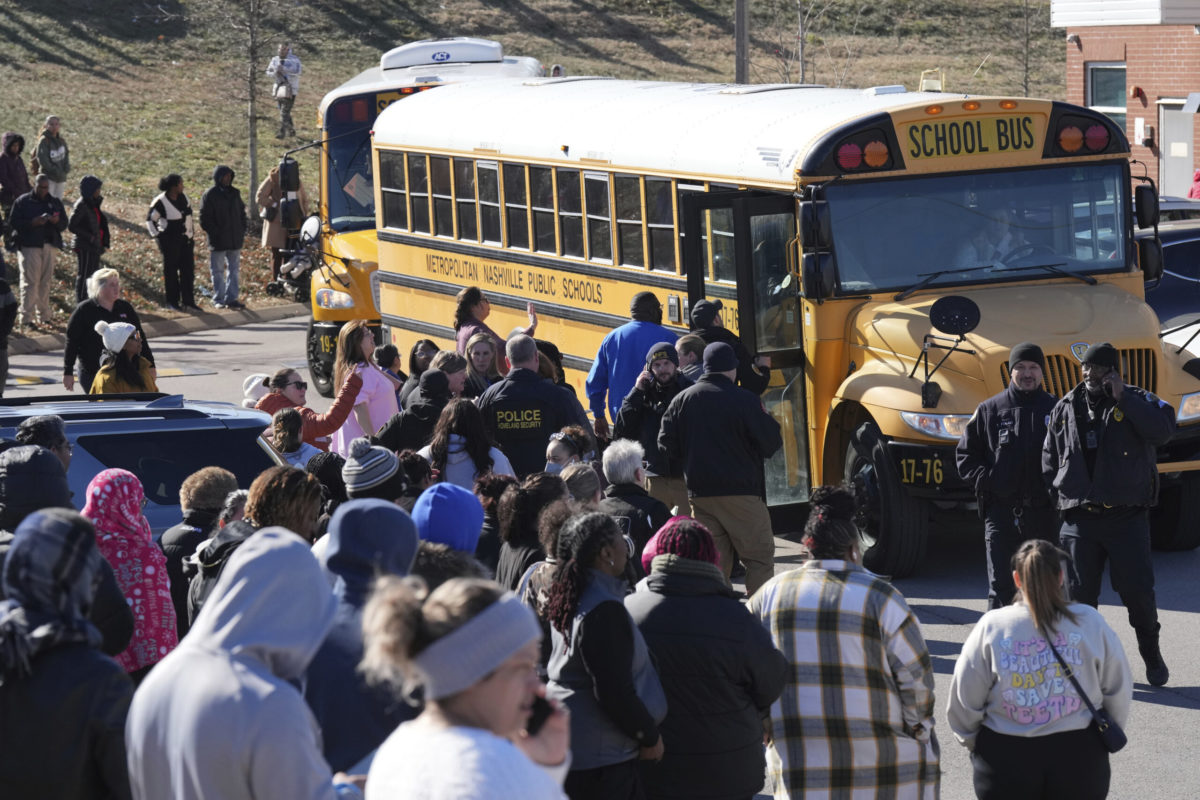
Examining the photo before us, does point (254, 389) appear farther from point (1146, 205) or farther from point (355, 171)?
point (355, 171)

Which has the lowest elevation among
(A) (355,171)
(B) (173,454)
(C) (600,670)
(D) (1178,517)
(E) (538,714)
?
(D) (1178,517)

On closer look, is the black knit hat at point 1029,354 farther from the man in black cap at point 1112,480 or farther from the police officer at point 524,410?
the police officer at point 524,410

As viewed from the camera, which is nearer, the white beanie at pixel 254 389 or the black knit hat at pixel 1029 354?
the black knit hat at pixel 1029 354

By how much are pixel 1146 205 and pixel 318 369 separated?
8.84m

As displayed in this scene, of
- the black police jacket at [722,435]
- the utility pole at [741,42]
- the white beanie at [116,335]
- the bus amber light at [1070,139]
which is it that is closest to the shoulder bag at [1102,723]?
the black police jacket at [722,435]

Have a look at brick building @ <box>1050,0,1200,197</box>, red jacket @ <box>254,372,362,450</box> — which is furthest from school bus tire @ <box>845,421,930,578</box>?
brick building @ <box>1050,0,1200,197</box>

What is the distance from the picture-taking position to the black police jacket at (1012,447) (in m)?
7.75

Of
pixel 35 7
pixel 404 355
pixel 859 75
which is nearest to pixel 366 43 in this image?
pixel 35 7

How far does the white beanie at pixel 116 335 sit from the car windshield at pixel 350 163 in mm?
7079

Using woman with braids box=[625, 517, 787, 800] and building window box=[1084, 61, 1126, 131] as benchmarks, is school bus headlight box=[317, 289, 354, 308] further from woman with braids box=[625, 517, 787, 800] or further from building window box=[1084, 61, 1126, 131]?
building window box=[1084, 61, 1126, 131]

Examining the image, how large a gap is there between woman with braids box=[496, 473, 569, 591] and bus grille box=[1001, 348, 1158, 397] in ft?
12.7

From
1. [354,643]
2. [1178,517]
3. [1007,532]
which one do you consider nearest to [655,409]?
[1007,532]

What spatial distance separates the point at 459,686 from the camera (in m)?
2.69

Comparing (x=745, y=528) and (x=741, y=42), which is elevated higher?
(x=741, y=42)
